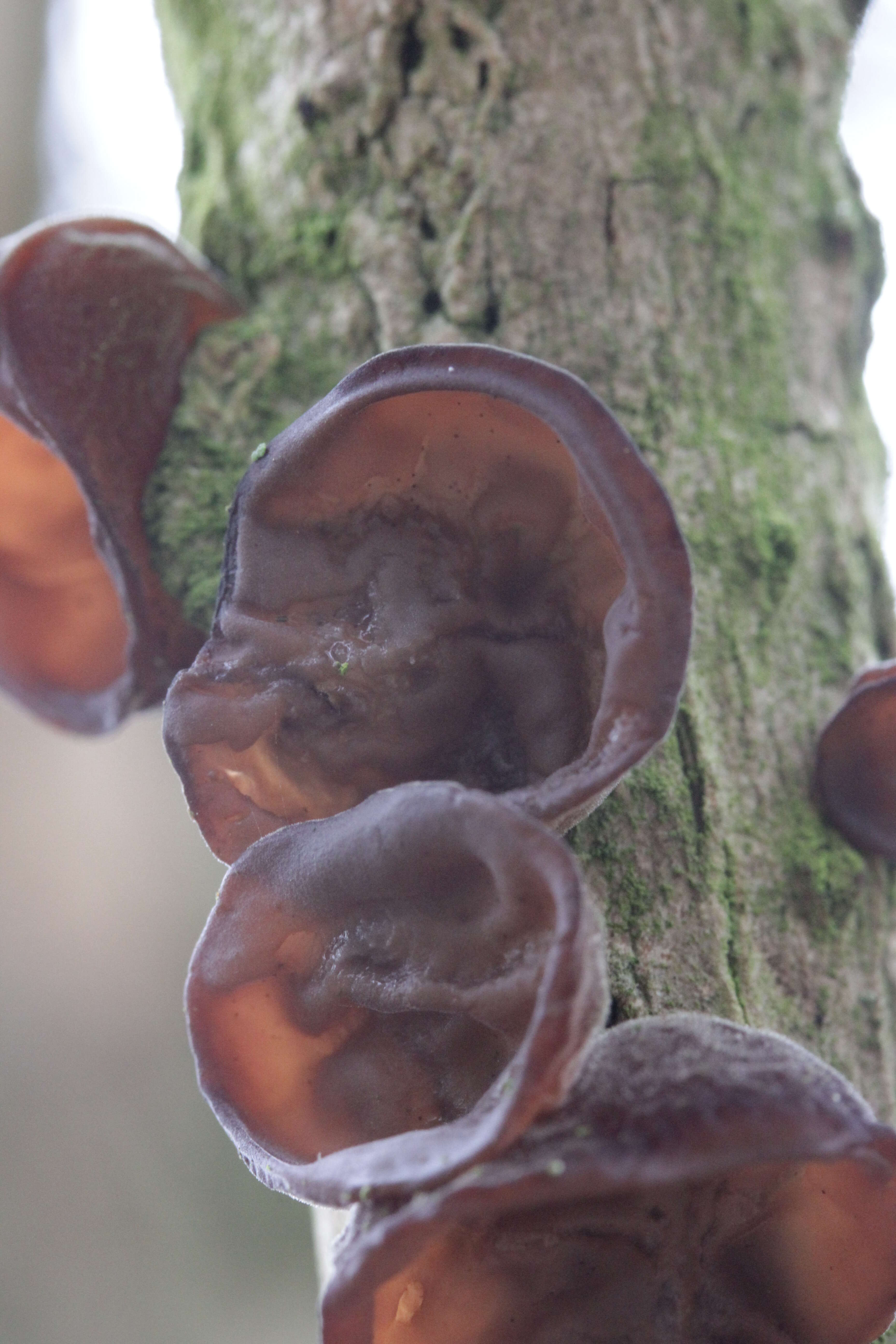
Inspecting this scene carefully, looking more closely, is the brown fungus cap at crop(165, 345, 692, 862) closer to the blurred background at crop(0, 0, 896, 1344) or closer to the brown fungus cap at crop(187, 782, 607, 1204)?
the brown fungus cap at crop(187, 782, 607, 1204)

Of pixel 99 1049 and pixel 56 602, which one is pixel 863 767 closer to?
A: pixel 56 602

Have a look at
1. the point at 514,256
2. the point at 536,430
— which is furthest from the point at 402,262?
the point at 536,430

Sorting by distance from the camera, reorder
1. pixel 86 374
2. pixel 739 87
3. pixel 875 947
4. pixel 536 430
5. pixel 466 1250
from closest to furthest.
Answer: pixel 466 1250 < pixel 536 430 < pixel 875 947 < pixel 86 374 < pixel 739 87

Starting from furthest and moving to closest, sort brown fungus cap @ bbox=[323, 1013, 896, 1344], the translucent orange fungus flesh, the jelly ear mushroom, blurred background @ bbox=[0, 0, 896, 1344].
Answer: blurred background @ bbox=[0, 0, 896, 1344]
the translucent orange fungus flesh
the jelly ear mushroom
brown fungus cap @ bbox=[323, 1013, 896, 1344]

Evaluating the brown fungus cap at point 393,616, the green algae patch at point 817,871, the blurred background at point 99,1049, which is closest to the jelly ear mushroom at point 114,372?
the brown fungus cap at point 393,616

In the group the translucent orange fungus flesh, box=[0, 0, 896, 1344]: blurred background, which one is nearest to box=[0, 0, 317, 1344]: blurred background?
box=[0, 0, 896, 1344]: blurred background

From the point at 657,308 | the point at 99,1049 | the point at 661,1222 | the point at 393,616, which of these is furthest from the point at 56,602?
the point at 99,1049

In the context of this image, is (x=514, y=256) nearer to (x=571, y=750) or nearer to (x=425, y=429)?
(x=425, y=429)
